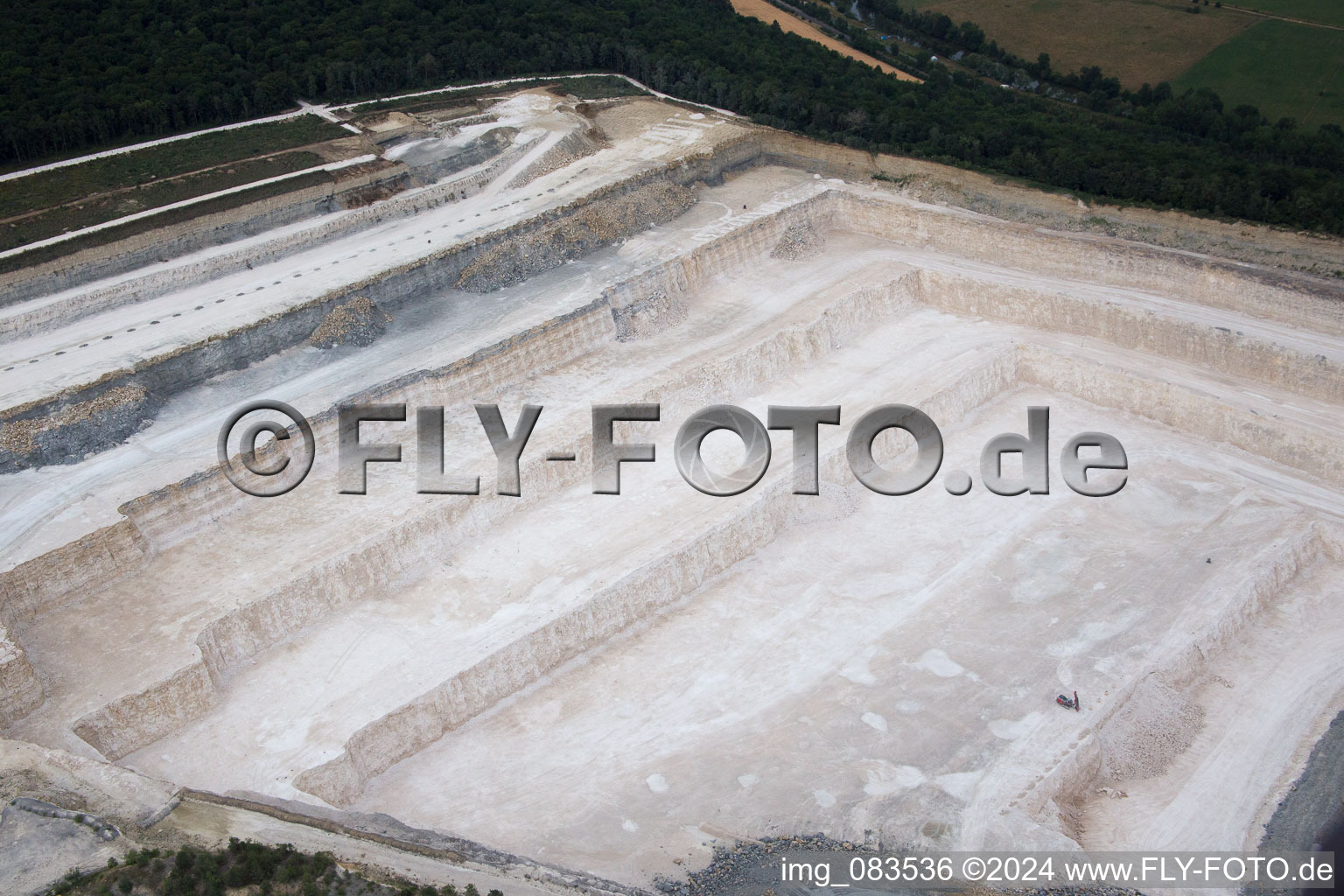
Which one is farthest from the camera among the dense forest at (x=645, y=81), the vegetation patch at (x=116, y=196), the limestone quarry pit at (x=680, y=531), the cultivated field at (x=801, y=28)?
the cultivated field at (x=801, y=28)

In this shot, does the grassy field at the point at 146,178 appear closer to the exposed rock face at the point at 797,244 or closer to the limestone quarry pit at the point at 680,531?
the limestone quarry pit at the point at 680,531

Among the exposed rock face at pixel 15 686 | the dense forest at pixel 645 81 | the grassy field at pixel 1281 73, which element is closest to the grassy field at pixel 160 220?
the dense forest at pixel 645 81

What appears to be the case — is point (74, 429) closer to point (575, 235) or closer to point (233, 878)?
point (233, 878)

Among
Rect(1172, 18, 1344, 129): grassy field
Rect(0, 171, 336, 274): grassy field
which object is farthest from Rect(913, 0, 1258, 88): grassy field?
Rect(0, 171, 336, 274): grassy field

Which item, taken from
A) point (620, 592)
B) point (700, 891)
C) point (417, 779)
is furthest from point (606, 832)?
point (620, 592)

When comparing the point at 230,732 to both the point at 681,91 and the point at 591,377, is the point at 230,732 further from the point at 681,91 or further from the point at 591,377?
the point at 681,91

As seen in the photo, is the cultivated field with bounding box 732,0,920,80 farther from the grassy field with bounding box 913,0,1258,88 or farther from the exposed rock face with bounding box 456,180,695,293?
the exposed rock face with bounding box 456,180,695,293
